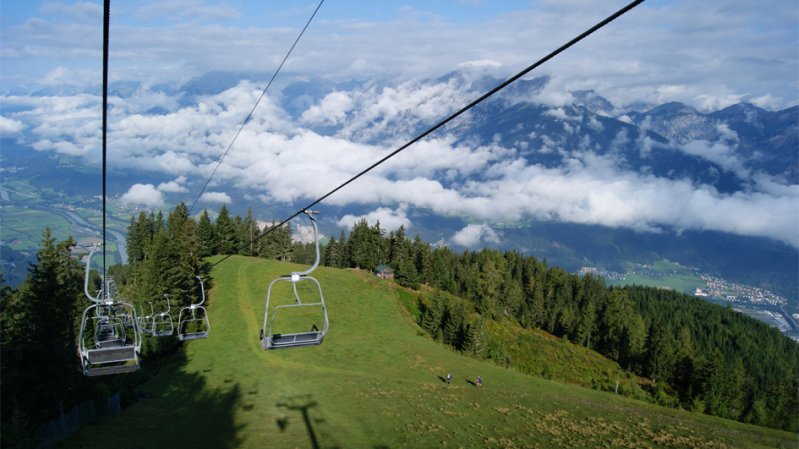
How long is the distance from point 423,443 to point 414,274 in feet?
268

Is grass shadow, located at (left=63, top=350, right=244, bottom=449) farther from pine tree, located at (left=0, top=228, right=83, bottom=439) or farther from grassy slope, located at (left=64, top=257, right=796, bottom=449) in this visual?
pine tree, located at (left=0, top=228, right=83, bottom=439)

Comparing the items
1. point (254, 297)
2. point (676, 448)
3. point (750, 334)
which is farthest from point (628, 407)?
point (750, 334)

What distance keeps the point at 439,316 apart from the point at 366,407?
1836 inches

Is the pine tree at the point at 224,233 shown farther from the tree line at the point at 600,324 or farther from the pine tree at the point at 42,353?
the pine tree at the point at 42,353

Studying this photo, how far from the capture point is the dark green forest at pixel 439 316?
4056 cm

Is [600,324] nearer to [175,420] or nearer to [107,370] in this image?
[175,420]

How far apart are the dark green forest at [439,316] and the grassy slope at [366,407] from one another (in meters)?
6.05

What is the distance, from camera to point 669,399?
88.1 meters

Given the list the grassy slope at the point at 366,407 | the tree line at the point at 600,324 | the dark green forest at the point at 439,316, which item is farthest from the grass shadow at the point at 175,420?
the tree line at the point at 600,324

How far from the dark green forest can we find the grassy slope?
6054 millimetres

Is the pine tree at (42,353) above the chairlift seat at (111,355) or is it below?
below

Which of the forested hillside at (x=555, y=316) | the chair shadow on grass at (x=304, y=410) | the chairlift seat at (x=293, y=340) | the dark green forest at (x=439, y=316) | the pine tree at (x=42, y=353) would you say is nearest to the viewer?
the chairlift seat at (x=293, y=340)

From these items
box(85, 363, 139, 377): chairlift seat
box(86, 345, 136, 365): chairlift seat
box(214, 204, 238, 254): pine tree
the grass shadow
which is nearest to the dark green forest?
box(214, 204, 238, 254): pine tree

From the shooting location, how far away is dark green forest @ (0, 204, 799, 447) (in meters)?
40.6
